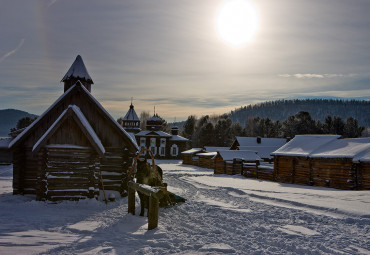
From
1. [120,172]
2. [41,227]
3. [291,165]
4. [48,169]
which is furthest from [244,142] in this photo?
[41,227]

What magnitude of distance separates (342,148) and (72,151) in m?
20.3

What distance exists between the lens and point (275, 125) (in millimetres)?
95438

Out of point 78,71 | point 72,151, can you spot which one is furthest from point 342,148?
point 78,71

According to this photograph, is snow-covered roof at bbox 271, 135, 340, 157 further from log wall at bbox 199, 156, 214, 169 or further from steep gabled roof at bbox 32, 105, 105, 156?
log wall at bbox 199, 156, 214, 169

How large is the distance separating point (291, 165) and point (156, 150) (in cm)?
5295

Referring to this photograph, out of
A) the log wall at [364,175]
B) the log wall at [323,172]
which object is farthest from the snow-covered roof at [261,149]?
the log wall at [364,175]

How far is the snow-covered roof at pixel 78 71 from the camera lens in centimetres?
1823

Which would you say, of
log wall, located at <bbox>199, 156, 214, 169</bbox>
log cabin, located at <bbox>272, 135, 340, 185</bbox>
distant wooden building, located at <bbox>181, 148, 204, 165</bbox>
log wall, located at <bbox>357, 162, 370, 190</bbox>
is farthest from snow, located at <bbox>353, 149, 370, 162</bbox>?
distant wooden building, located at <bbox>181, 148, 204, 165</bbox>

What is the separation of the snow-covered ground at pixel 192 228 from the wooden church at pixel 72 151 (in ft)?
3.35

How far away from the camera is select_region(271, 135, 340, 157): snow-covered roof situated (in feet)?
85.4

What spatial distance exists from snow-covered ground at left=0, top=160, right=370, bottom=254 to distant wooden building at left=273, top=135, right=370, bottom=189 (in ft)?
28.3

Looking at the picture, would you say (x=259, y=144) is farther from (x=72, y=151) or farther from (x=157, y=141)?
(x=72, y=151)

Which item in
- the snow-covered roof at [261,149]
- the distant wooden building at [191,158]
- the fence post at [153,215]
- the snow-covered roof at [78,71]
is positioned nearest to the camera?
the fence post at [153,215]

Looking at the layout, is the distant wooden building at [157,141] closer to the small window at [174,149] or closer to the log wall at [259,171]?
the small window at [174,149]
